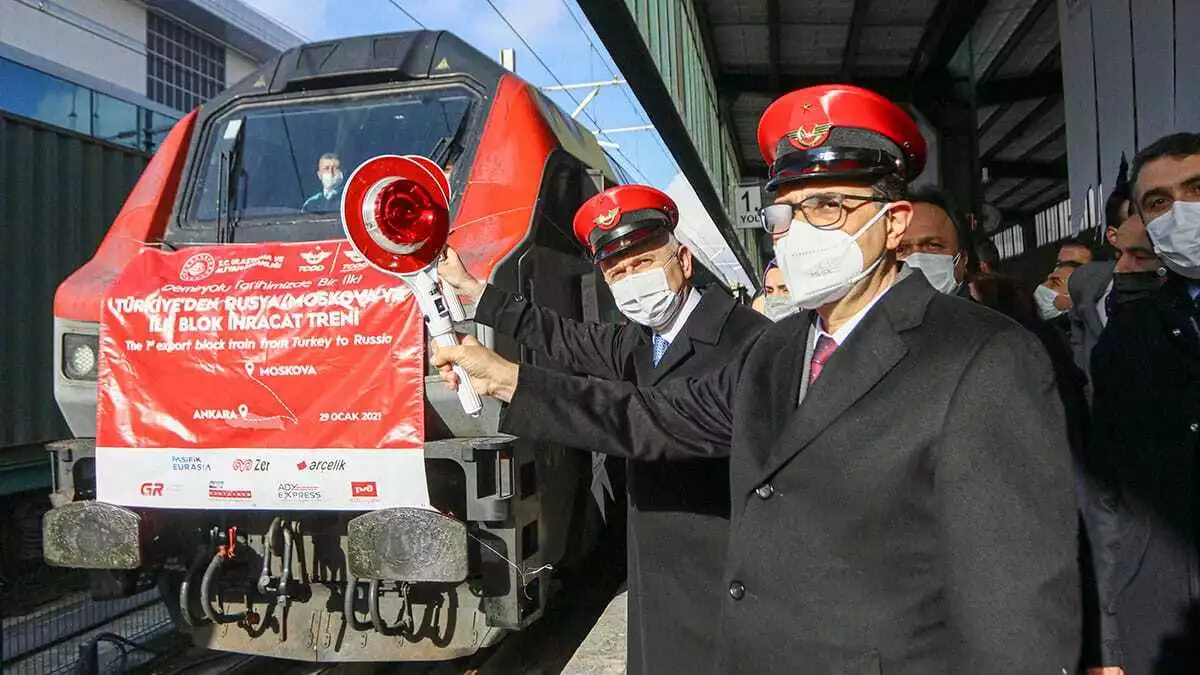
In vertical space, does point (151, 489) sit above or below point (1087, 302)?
below

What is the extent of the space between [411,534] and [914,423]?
7.50 ft

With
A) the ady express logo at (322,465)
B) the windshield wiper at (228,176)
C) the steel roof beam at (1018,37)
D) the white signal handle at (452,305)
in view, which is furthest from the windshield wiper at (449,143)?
the steel roof beam at (1018,37)

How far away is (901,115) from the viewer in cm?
172

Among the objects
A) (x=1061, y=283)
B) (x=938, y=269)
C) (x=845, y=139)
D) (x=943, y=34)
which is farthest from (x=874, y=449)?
(x=943, y=34)

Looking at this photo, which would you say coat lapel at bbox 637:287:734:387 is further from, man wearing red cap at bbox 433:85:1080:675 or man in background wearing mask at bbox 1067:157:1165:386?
man in background wearing mask at bbox 1067:157:1165:386

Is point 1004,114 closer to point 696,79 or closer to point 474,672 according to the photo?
point 696,79

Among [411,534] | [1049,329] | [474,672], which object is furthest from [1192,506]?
→ [474,672]

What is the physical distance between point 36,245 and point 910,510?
7.62 meters

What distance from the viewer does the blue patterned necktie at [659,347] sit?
2818 mm

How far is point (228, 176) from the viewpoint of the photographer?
4477 millimetres

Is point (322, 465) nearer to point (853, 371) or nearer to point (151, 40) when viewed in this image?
point (853, 371)

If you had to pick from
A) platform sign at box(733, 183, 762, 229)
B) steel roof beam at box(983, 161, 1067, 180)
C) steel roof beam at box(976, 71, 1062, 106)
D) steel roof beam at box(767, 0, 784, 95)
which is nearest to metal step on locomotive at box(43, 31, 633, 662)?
steel roof beam at box(767, 0, 784, 95)

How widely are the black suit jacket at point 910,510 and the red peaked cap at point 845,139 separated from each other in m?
0.24

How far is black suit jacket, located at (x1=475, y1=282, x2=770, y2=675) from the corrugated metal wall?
6.06m
